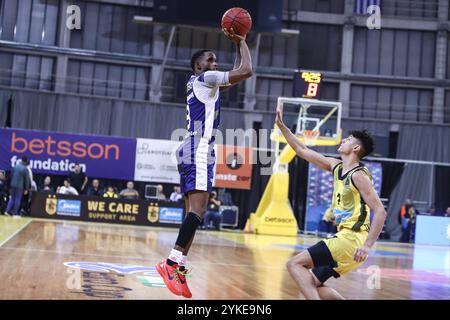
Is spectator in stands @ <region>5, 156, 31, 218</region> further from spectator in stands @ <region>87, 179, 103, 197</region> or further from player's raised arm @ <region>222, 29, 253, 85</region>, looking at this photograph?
player's raised arm @ <region>222, 29, 253, 85</region>

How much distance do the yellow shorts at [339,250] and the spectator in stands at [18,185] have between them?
14.1 meters

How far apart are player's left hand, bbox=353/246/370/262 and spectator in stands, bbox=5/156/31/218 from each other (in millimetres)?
14511

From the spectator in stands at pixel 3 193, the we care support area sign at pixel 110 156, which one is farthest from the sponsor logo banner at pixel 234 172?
the spectator in stands at pixel 3 193

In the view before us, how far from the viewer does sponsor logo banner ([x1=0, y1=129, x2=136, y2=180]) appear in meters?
21.6

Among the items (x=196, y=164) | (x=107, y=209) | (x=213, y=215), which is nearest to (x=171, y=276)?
(x=196, y=164)

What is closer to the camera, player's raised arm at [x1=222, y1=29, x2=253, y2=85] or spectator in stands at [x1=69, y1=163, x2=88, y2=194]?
player's raised arm at [x1=222, y1=29, x2=253, y2=85]

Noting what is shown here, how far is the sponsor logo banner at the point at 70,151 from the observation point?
21.6 metres

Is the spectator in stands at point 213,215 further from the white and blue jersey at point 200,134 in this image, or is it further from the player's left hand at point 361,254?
the player's left hand at point 361,254

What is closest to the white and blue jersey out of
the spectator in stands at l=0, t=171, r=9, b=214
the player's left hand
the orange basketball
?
the orange basketball

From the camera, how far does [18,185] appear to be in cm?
1784

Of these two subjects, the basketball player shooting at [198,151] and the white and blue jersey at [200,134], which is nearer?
the basketball player shooting at [198,151]

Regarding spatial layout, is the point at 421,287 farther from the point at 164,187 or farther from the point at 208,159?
the point at 164,187

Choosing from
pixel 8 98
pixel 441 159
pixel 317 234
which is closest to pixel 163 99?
pixel 8 98

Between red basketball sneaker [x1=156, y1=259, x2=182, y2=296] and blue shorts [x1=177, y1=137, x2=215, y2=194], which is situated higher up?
blue shorts [x1=177, y1=137, x2=215, y2=194]
